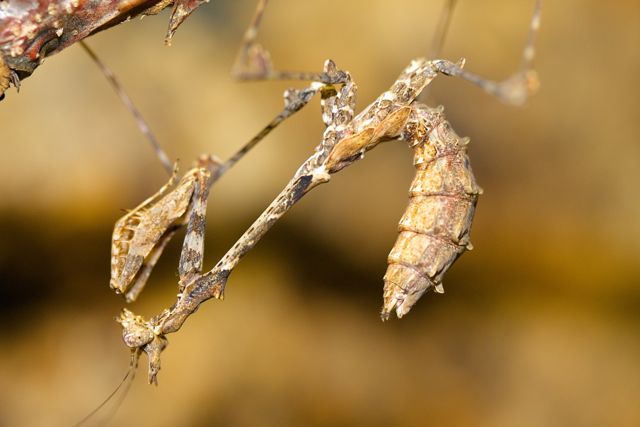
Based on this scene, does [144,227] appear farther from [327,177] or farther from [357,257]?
[357,257]

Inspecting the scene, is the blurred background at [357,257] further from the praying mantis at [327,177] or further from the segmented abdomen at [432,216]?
the segmented abdomen at [432,216]

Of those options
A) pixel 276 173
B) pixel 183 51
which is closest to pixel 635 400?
pixel 276 173

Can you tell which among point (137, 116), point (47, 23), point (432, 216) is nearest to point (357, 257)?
point (137, 116)

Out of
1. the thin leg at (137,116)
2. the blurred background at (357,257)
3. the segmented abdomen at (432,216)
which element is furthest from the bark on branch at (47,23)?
the blurred background at (357,257)

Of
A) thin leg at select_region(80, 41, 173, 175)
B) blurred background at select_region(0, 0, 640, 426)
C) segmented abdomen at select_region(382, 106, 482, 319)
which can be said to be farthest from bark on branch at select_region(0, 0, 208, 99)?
blurred background at select_region(0, 0, 640, 426)

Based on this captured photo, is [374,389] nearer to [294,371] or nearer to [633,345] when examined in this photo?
[294,371]

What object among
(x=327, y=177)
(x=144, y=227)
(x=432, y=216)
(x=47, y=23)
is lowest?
(x=432, y=216)

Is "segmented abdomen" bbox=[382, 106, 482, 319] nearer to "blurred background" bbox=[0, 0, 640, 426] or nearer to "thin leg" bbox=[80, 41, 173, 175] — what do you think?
"thin leg" bbox=[80, 41, 173, 175]
